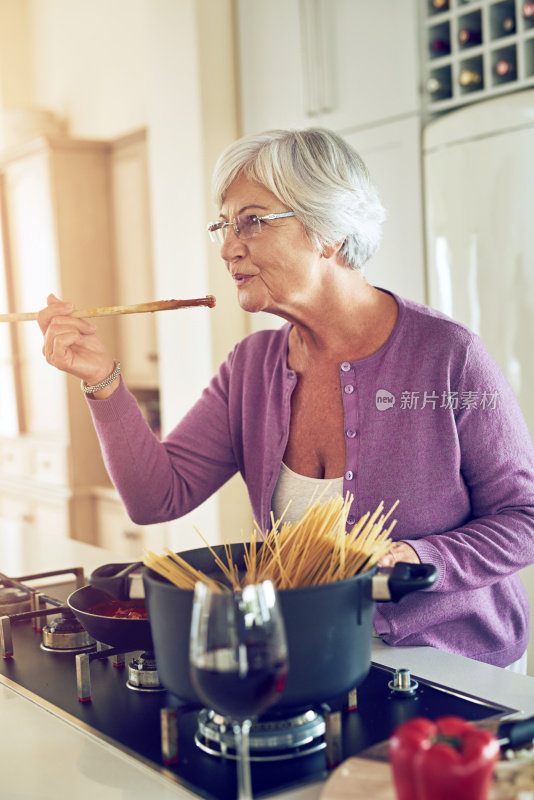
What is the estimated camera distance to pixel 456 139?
233 centimetres

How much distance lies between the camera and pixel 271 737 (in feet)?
2.99

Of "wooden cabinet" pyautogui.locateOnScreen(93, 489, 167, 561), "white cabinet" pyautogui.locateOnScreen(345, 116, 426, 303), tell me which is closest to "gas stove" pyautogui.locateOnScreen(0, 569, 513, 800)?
"white cabinet" pyautogui.locateOnScreen(345, 116, 426, 303)

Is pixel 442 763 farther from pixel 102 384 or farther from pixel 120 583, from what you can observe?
pixel 102 384

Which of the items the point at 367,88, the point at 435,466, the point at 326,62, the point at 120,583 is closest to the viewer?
the point at 120,583

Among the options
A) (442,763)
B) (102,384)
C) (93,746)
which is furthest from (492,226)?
(442,763)

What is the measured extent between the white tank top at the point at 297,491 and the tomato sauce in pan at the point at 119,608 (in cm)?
40

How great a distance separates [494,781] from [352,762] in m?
0.13

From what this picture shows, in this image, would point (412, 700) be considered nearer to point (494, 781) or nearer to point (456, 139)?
point (494, 781)

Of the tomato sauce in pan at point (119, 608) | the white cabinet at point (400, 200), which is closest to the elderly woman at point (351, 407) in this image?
the tomato sauce in pan at point (119, 608)

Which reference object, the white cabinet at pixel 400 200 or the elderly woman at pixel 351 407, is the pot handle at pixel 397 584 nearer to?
the elderly woman at pixel 351 407

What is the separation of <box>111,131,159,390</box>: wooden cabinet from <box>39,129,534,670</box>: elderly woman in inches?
87.9

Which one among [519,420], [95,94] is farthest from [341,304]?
[95,94]

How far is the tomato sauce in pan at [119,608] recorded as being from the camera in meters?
1.23

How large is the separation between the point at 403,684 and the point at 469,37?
74.5 inches
